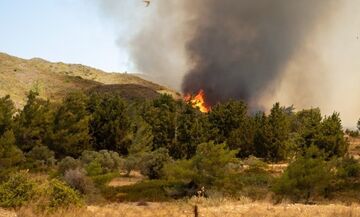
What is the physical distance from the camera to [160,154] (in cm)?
4247

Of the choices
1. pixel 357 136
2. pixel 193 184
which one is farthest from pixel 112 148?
pixel 357 136

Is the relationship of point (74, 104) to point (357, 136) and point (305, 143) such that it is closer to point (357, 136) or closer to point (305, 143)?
point (305, 143)

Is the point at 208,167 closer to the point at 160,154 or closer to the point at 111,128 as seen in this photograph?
the point at 160,154

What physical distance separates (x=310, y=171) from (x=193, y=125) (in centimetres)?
3060

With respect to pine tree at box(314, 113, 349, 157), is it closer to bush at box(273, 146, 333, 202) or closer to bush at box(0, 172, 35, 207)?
bush at box(273, 146, 333, 202)

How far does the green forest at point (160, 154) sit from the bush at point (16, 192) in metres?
0.03

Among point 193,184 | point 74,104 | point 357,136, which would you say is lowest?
point 193,184

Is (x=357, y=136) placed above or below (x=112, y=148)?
above

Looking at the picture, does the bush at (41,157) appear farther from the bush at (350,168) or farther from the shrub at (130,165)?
the bush at (350,168)

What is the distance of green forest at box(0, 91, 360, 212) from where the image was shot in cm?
2794

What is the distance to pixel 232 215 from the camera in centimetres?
1606

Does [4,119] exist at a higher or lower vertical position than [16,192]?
higher

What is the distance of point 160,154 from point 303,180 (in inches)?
652

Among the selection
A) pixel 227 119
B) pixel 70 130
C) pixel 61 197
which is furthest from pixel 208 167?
pixel 227 119
